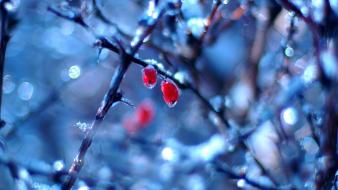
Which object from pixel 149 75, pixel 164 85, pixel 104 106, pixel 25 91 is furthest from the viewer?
pixel 25 91

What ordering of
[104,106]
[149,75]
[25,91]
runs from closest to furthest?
[104,106], [149,75], [25,91]

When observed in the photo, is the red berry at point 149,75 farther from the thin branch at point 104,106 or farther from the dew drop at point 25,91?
the dew drop at point 25,91

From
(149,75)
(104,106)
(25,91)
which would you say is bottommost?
(104,106)

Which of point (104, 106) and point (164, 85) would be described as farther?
point (164, 85)

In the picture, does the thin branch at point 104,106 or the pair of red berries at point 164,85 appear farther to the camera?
the pair of red berries at point 164,85

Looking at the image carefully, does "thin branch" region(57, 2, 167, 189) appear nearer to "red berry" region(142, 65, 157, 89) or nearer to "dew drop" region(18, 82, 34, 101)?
"red berry" region(142, 65, 157, 89)

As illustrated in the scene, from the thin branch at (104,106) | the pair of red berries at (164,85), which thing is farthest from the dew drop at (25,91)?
the thin branch at (104,106)

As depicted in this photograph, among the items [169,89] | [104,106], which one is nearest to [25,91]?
[169,89]

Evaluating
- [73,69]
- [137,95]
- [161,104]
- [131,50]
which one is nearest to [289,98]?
[131,50]

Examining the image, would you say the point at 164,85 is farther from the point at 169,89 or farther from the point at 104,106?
the point at 104,106

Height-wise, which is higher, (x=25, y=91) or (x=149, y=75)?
(x=25, y=91)

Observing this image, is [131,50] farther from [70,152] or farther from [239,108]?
[70,152]
